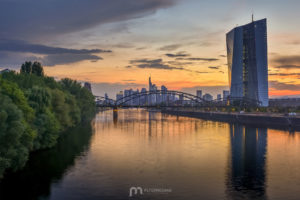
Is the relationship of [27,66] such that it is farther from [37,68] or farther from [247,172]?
[247,172]

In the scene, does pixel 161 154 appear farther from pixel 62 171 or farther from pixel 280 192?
pixel 280 192

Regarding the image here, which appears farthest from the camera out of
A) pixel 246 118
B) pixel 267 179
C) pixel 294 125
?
pixel 246 118

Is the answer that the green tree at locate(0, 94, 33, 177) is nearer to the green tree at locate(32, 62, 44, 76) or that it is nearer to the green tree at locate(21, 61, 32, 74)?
the green tree at locate(21, 61, 32, 74)

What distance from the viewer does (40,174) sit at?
32.3 m

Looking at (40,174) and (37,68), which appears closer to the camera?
(40,174)

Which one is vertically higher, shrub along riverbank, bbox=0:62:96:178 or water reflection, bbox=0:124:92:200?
shrub along riverbank, bbox=0:62:96:178

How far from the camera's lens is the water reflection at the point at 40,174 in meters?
26.4

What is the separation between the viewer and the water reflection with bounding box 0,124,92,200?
86.5ft

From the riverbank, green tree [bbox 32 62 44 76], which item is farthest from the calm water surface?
the riverbank

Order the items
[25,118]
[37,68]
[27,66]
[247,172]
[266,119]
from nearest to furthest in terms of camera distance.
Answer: [247,172], [25,118], [27,66], [37,68], [266,119]

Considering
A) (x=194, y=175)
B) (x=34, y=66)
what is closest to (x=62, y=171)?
(x=194, y=175)

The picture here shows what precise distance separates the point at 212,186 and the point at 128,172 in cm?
915

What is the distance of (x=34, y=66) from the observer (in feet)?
274

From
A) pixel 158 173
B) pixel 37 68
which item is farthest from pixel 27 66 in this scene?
pixel 158 173
